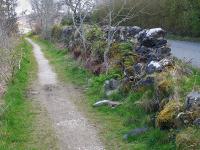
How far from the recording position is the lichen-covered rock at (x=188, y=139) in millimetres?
8078

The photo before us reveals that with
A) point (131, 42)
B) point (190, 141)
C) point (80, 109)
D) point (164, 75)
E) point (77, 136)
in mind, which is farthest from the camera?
point (131, 42)

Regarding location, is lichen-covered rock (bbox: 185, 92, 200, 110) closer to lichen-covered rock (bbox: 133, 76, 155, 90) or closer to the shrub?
lichen-covered rock (bbox: 133, 76, 155, 90)

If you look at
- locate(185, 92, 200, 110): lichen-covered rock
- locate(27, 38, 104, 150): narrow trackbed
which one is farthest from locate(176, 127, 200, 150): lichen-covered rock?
locate(27, 38, 104, 150): narrow trackbed

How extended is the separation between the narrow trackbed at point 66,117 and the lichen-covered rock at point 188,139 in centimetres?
202

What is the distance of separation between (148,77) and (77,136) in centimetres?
291

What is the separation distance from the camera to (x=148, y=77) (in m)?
12.3

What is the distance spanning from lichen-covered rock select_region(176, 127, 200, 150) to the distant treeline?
19875 mm

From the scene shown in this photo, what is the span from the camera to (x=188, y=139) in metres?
8.31

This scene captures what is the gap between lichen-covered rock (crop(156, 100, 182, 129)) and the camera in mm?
9633

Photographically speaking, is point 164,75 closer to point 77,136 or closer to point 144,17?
point 77,136

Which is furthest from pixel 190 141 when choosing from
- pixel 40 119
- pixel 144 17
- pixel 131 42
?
pixel 144 17

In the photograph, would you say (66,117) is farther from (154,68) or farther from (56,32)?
(56,32)

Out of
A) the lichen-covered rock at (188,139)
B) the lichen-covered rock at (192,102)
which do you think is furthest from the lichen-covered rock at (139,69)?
the lichen-covered rock at (188,139)

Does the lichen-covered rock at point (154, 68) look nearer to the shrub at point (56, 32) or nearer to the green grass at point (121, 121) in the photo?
the green grass at point (121, 121)
